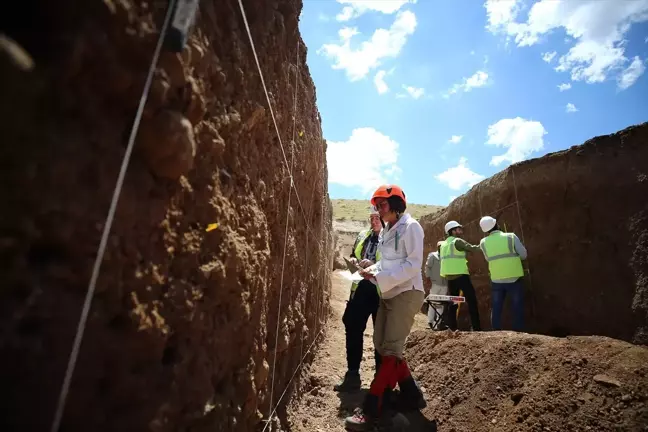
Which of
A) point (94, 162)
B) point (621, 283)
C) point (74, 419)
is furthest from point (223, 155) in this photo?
point (621, 283)

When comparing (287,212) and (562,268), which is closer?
(287,212)

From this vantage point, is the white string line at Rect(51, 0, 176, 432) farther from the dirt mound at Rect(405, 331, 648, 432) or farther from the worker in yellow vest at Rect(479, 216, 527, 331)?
the worker in yellow vest at Rect(479, 216, 527, 331)

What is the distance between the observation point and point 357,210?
190 feet

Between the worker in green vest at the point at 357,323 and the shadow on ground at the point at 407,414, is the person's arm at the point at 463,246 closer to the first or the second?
the worker in green vest at the point at 357,323

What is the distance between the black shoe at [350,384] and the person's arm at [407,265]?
109 centimetres

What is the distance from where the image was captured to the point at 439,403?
10.4 ft

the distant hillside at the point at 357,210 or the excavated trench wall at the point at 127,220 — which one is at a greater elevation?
the distant hillside at the point at 357,210

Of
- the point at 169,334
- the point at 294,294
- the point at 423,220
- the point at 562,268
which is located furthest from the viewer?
the point at 423,220

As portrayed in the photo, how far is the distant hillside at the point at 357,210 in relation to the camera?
160 ft

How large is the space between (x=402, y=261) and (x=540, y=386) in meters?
1.27

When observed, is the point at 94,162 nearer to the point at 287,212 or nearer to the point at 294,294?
the point at 287,212

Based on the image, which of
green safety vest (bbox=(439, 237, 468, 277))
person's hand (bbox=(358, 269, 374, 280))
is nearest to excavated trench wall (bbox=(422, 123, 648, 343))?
green safety vest (bbox=(439, 237, 468, 277))

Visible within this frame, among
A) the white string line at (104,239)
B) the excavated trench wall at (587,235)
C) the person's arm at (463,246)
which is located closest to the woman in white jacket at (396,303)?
the white string line at (104,239)

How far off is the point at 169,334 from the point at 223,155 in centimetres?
61
